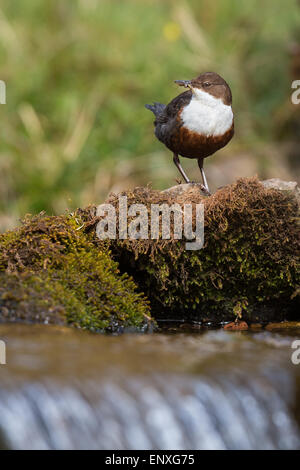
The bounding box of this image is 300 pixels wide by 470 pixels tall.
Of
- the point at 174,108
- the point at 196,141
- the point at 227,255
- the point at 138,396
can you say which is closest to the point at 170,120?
the point at 174,108

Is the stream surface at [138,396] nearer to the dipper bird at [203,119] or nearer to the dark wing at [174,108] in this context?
the dipper bird at [203,119]

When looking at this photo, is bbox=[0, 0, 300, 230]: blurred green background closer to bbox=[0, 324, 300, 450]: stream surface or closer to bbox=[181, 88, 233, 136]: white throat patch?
bbox=[181, 88, 233, 136]: white throat patch

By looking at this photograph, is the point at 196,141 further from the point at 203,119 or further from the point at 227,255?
the point at 227,255

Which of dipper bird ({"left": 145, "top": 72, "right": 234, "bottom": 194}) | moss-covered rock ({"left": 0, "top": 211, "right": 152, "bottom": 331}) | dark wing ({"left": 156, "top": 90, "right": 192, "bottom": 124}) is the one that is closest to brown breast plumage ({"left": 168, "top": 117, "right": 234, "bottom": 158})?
dipper bird ({"left": 145, "top": 72, "right": 234, "bottom": 194})

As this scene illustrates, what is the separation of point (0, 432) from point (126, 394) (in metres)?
0.48

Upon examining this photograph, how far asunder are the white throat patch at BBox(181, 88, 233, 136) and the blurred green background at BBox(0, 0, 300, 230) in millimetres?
3542

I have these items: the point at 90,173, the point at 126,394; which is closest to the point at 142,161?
the point at 90,173

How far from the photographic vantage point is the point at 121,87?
8.89 m

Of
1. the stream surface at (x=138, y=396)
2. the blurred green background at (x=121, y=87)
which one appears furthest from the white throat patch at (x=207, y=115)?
the blurred green background at (x=121, y=87)

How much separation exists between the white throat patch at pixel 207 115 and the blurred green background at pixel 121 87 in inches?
139

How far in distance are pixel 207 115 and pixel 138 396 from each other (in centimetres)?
227

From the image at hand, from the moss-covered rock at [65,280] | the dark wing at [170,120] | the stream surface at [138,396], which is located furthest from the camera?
the dark wing at [170,120]

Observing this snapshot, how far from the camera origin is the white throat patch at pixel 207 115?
4.27 metres
